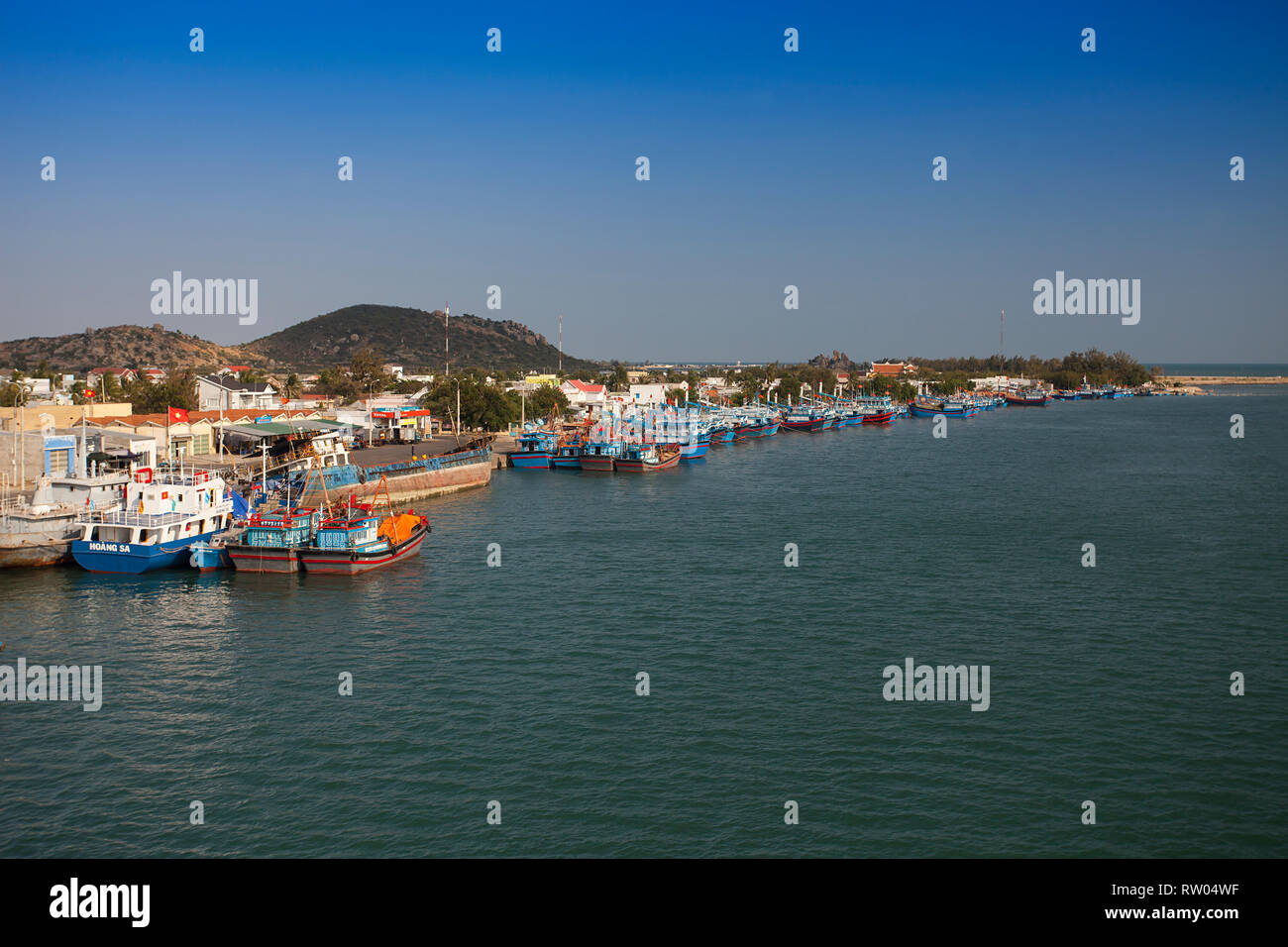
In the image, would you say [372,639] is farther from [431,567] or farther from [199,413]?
[199,413]

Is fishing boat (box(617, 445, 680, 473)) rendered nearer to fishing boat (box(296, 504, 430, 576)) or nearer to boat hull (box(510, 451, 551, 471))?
boat hull (box(510, 451, 551, 471))

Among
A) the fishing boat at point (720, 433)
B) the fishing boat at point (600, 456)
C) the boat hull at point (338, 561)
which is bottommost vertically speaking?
the boat hull at point (338, 561)

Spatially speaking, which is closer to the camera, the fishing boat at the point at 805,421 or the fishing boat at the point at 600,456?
the fishing boat at the point at 600,456

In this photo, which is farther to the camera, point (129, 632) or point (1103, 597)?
point (1103, 597)

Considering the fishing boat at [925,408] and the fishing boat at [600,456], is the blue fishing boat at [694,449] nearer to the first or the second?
the fishing boat at [600,456]

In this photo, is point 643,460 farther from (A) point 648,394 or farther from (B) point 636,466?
(A) point 648,394

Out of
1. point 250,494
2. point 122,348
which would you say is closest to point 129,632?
point 250,494

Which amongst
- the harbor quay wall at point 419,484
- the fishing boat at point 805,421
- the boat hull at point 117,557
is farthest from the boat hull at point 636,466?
the fishing boat at point 805,421

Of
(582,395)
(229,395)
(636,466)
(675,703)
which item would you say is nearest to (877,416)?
(582,395)
